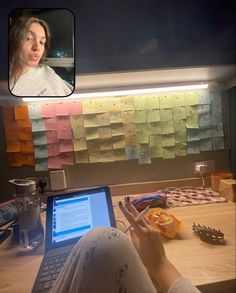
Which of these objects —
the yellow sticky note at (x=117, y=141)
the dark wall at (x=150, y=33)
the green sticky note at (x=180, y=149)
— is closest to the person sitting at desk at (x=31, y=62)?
the dark wall at (x=150, y=33)

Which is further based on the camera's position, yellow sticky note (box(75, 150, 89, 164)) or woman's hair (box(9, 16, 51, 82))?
yellow sticky note (box(75, 150, 89, 164))

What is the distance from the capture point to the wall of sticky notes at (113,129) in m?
1.07

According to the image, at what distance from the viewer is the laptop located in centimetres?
62

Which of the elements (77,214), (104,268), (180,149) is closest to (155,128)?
(180,149)

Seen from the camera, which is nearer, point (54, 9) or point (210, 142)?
point (54, 9)

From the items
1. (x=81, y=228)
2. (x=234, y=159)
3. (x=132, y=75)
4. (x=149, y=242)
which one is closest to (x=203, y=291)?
(x=149, y=242)

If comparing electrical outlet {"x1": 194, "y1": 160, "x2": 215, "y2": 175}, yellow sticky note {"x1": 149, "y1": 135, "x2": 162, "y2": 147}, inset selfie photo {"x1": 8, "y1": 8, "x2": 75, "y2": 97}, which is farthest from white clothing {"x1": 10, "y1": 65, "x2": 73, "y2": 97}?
electrical outlet {"x1": 194, "y1": 160, "x2": 215, "y2": 175}

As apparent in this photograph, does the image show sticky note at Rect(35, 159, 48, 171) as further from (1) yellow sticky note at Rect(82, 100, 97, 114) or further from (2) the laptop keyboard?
(2) the laptop keyboard

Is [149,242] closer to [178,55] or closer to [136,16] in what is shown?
[178,55]

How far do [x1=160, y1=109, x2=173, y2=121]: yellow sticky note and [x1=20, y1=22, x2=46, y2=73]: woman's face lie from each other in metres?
0.66

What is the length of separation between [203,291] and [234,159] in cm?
86

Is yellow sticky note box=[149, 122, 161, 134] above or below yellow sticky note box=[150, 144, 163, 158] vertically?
above

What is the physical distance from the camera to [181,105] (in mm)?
1154

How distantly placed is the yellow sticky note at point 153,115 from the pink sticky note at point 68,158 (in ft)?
1.41
